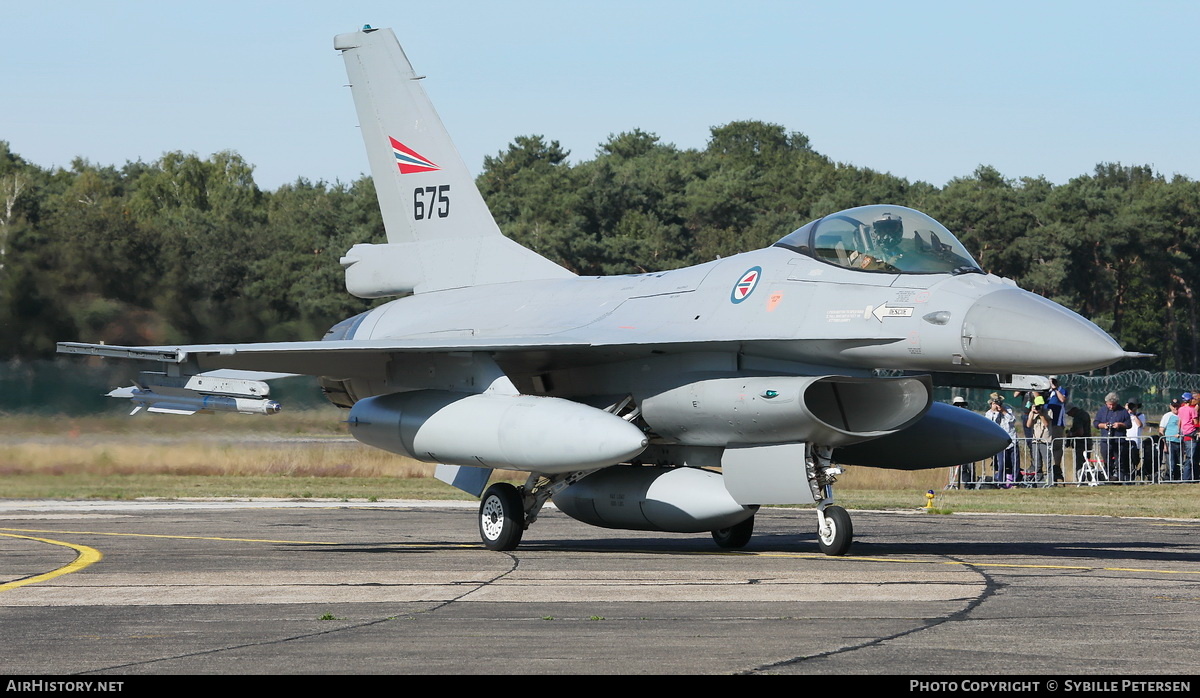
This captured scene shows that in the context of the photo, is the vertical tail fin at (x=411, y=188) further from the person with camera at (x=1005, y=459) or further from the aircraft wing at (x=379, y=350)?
the person with camera at (x=1005, y=459)

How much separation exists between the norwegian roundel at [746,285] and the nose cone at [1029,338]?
2.17 meters

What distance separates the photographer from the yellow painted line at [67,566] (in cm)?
1128

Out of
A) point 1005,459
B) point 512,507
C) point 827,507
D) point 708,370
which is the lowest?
point 1005,459

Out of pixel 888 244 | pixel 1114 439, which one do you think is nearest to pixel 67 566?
pixel 888 244

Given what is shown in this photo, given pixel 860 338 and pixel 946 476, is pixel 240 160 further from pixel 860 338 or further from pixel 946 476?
pixel 860 338

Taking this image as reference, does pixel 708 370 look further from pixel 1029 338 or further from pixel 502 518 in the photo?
pixel 1029 338

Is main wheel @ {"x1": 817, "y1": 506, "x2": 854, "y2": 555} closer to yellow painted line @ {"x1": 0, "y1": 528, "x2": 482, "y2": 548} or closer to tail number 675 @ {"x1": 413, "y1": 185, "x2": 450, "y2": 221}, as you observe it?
yellow painted line @ {"x1": 0, "y1": 528, "x2": 482, "y2": 548}

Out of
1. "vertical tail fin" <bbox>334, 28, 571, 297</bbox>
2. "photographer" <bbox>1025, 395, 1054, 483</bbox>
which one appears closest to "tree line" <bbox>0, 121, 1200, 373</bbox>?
"vertical tail fin" <bbox>334, 28, 571, 297</bbox>

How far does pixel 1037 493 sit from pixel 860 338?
Answer: 11970 mm

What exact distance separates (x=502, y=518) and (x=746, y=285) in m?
3.32

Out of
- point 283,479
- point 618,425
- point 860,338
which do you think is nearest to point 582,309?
point 618,425

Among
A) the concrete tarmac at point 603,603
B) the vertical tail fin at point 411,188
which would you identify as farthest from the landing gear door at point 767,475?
the vertical tail fin at point 411,188

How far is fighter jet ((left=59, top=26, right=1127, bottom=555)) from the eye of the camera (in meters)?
12.1

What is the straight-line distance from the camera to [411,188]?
1762cm
